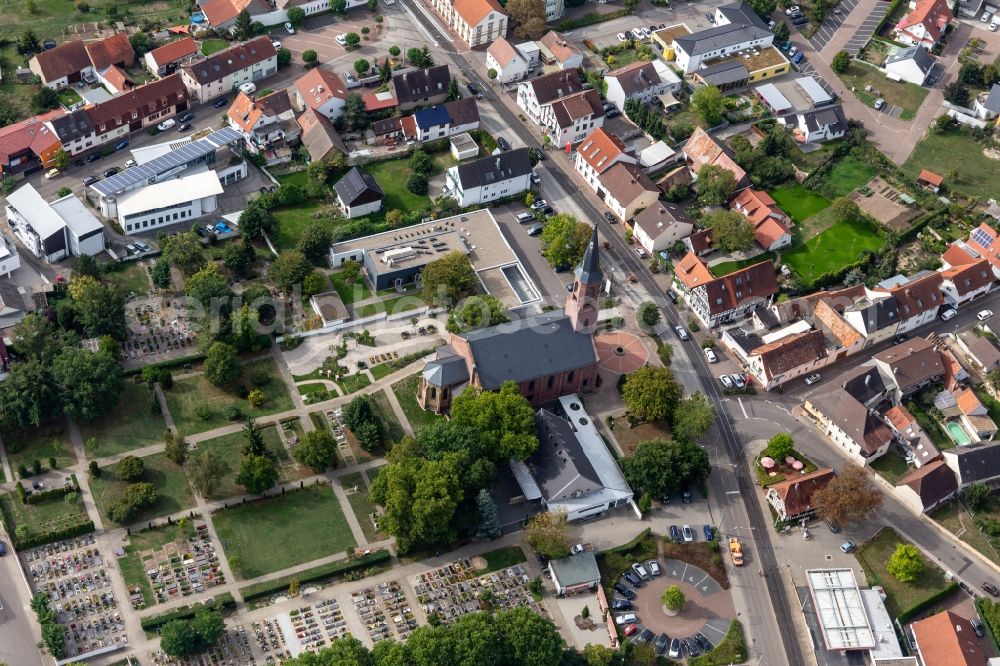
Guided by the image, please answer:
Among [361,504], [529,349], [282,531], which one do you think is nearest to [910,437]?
[529,349]

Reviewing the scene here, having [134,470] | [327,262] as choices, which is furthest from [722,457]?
[134,470]

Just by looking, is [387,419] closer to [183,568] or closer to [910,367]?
[183,568]

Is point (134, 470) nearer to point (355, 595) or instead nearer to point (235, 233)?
point (355, 595)

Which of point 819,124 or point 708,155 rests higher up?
point 708,155

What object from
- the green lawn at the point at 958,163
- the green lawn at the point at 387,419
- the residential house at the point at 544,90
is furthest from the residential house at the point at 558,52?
the green lawn at the point at 387,419

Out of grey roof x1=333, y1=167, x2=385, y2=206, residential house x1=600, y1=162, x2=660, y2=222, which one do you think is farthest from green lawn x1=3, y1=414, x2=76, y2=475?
residential house x1=600, y1=162, x2=660, y2=222

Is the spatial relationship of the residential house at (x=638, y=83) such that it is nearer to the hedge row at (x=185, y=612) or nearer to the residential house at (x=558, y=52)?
the residential house at (x=558, y=52)

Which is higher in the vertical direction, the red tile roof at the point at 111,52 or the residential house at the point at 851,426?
the red tile roof at the point at 111,52
